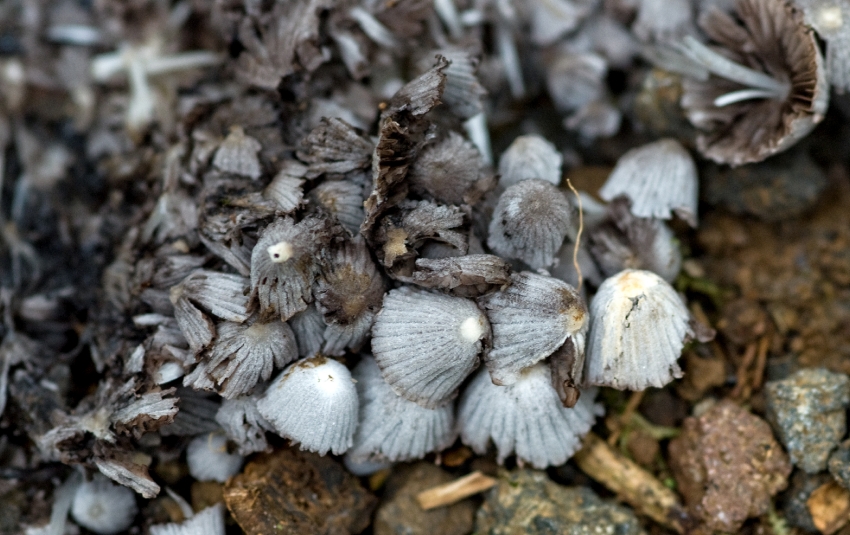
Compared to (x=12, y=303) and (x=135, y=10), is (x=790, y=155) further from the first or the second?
(x=12, y=303)

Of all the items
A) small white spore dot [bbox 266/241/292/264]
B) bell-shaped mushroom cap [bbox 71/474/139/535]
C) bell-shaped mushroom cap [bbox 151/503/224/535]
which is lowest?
bell-shaped mushroom cap [bbox 71/474/139/535]

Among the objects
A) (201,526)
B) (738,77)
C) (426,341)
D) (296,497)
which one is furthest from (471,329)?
(738,77)

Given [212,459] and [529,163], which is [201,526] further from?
[529,163]

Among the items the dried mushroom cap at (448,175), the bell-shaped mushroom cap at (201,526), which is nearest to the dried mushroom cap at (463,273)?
the dried mushroom cap at (448,175)

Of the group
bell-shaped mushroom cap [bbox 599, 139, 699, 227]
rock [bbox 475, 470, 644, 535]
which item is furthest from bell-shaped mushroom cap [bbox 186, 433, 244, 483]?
bell-shaped mushroom cap [bbox 599, 139, 699, 227]

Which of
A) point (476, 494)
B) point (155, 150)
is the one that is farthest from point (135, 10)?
point (476, 494)

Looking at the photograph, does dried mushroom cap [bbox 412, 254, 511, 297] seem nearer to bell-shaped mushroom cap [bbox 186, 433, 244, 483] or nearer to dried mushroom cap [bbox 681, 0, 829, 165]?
bell-shaped mushroom cap [bbox 186, 433, 244, 483]

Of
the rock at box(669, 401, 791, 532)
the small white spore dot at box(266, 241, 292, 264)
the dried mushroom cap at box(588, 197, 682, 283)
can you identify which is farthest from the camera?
the dried mushroom cap at box(588, 197, 682, 283)
